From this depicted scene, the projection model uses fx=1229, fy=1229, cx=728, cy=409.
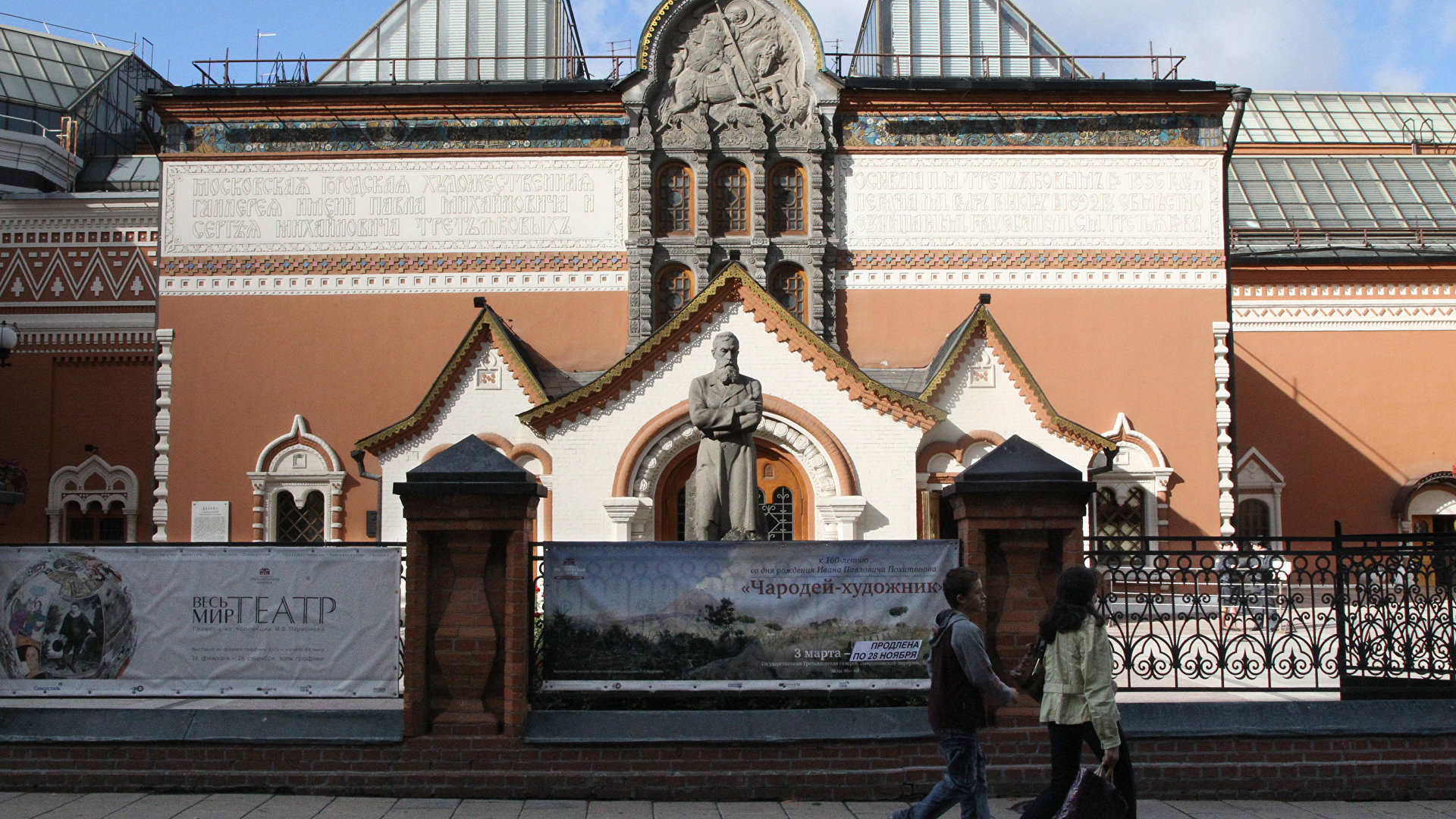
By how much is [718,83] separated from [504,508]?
49.2 feet

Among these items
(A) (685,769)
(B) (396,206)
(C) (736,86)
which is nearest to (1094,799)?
(A) (685,769)

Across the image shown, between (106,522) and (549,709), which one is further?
(106,522)

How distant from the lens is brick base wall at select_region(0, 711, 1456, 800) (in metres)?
8.46

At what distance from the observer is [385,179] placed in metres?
22.1

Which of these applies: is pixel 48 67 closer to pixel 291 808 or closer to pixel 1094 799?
pixel 291 808

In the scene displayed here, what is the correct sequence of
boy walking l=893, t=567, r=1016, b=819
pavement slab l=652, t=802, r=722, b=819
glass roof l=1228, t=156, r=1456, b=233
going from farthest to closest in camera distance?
glass roof l=1228, t=156, r=1456, b=233
pavement slab l=652, t=802, r=722, b=819
boy walking l=893, t=567, r=1016, b=819

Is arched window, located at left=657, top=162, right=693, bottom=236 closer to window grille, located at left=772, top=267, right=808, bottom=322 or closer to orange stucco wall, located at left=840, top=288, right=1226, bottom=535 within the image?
window grille, located at left=772, top=267, right=808, bottom=322

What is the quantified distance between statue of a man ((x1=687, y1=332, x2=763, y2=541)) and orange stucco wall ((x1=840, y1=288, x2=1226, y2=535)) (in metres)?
10.5

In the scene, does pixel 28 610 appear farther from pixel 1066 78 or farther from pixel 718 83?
pixel 1066 78

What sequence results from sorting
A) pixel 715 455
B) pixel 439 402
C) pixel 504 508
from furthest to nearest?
pixel 439 402 < pixel 715 455 < pixel 504 508

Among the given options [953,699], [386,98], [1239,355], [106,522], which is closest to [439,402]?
[386,98]

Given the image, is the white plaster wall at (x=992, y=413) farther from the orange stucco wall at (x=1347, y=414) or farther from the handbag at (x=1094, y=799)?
the handbag at (x=1094, y=799)

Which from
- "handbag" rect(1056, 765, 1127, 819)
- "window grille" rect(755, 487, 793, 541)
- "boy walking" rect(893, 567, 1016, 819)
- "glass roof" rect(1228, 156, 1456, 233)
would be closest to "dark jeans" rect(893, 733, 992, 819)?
"boy walking" rect(893, 567, 1016, 819)

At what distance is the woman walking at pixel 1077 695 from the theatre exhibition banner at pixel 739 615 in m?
2.22
